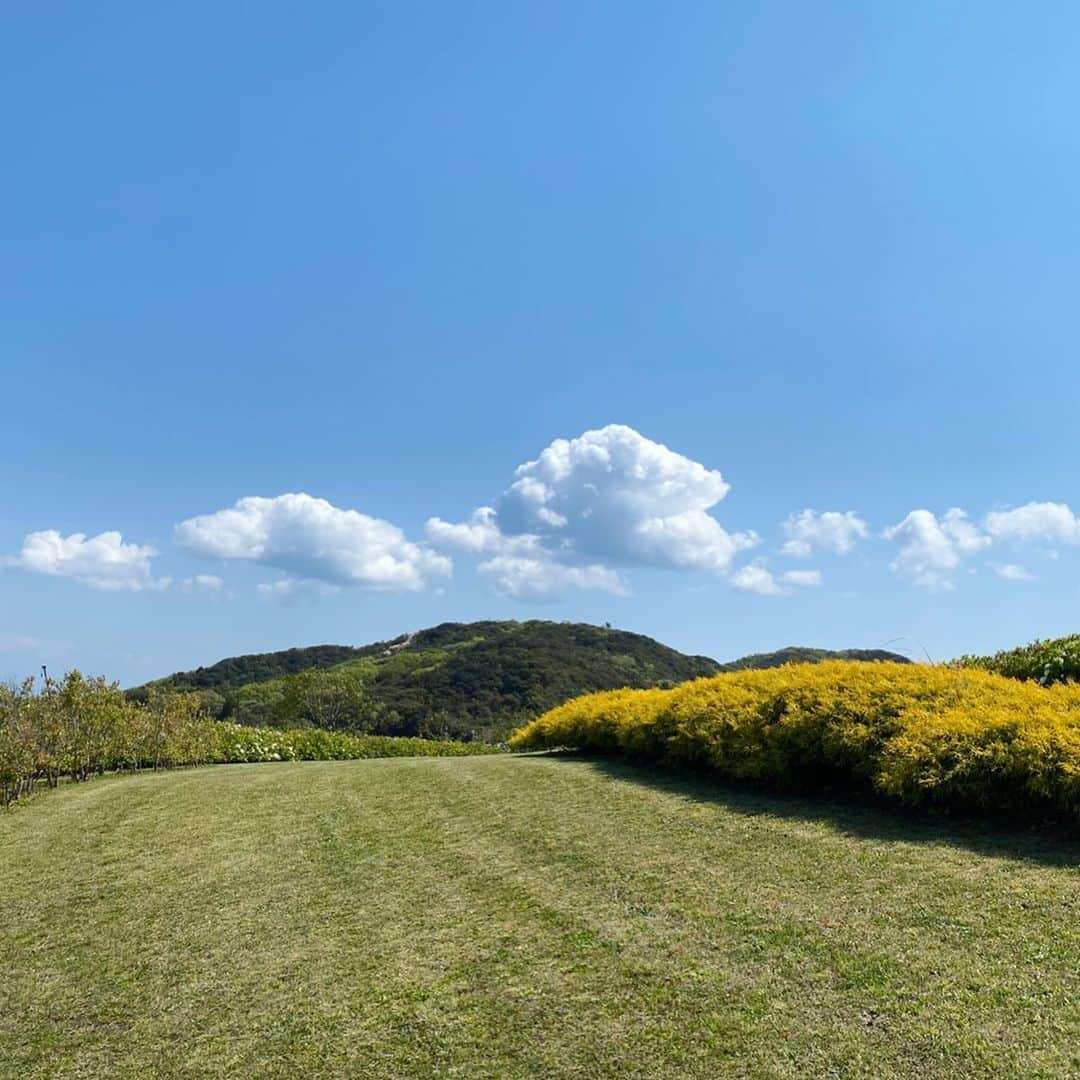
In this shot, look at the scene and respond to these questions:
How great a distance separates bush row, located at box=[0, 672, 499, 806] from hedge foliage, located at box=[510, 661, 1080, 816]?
27.0ft

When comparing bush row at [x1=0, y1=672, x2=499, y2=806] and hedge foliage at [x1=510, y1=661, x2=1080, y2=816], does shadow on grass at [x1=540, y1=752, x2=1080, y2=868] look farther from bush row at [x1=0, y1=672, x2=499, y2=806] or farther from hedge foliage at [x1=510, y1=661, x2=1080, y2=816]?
bush row at [x1=0, y1=672, x2=499, y2=806]

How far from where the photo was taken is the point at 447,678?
187 feet

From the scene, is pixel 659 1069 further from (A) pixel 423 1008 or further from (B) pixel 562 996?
(A) pixel 423 1008

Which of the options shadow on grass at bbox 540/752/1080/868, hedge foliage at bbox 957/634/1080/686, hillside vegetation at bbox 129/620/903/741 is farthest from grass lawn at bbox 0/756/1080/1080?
hillside vegetation at bbox 129/620/903/741

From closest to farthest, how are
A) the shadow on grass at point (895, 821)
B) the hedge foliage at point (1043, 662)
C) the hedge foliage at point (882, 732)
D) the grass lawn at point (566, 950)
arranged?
the grass lawn at point (566, 950), the shadow on grass at point (895, 821), the hedge foliage at point (882, 732), the hedge foliage at point (1043, 662)

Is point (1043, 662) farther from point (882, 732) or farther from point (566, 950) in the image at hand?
point (566, 950)

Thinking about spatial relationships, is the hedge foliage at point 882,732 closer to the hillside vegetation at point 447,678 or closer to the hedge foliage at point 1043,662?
the hedge foliage at point 1043,662

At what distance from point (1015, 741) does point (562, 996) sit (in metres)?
3.61

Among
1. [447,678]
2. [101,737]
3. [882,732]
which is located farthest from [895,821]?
[447,678]

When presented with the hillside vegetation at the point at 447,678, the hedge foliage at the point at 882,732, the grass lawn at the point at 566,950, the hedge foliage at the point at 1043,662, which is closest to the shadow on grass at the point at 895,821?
the grass lawn at the point at 566,950

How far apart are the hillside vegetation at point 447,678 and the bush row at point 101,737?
212 inches

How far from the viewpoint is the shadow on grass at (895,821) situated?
472cm

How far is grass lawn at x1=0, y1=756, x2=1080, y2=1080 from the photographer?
3125 millimetres

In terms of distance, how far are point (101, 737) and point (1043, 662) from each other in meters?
13.3
